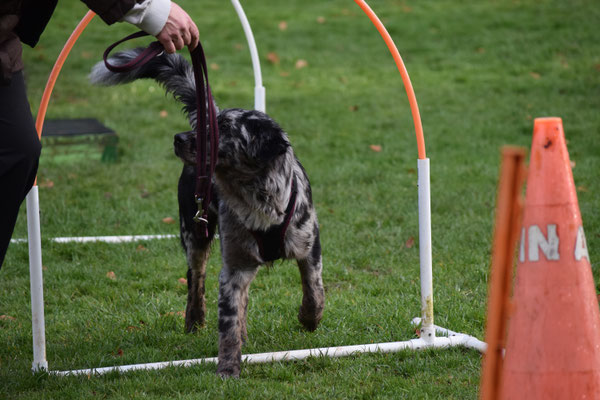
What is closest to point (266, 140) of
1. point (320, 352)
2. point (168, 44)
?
point (168, 44)

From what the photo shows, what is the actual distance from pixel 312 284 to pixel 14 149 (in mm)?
1945

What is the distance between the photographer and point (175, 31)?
3.07m

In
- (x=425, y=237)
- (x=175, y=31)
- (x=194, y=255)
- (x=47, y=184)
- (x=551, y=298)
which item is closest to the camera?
(x=551, y=298)

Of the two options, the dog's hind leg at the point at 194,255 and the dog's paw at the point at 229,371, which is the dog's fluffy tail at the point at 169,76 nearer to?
the dog's hind leg at the point at 194,255

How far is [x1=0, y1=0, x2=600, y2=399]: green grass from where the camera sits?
396 centimetres

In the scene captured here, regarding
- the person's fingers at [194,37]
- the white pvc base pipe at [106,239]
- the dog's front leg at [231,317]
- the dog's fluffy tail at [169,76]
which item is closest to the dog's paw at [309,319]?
the dog's front leg at [231,317]

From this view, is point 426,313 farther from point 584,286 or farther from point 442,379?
point 584,286

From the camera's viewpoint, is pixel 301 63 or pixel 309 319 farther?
pixel 301 63

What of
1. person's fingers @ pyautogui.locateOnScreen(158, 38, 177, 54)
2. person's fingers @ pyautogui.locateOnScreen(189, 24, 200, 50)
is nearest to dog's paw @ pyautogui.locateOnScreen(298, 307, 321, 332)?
person's fingers @ pyautogui.locateOnScreen(189, 24, 200, 50)

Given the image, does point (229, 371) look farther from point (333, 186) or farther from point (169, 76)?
point (333, 186)

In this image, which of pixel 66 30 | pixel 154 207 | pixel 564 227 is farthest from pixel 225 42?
pixel 564 227

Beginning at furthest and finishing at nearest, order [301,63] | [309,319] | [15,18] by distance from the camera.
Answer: [301,63], [309,319], [15,18]

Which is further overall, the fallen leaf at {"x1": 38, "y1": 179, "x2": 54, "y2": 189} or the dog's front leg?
the fallen leaf at {"x1": 38, "y1": 179, "x2": 54, "y2": 189}

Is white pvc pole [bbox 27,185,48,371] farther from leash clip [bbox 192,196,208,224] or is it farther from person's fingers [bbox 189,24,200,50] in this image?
person's fingers [bbox 189,24,200,50]
